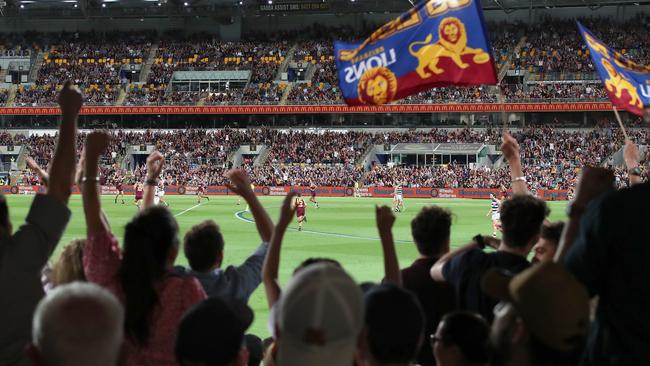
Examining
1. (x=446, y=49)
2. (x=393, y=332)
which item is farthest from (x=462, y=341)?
(x=446, y=49)

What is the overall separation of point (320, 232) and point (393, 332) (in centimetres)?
2893

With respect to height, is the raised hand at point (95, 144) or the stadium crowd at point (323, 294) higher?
the raised hand at point (95, 144)

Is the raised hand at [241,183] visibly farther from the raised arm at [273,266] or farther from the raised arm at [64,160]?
the raised arm at [64,160]

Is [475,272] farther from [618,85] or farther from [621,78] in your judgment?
[621,78]

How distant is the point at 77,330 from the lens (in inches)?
111

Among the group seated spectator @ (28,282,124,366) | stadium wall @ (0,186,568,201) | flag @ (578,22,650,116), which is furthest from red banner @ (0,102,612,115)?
seated spectator @ (28,282,124,366)

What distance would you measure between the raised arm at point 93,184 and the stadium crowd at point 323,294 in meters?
0.01

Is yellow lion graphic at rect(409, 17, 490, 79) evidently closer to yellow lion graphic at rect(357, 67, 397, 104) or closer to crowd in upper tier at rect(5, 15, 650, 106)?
yellow lion graphic at rect(357, 67, 397, 104)

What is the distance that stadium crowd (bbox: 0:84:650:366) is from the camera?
9.58 feet

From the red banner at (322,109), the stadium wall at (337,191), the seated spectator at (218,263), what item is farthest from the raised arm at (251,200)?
the red banner at (322,109)

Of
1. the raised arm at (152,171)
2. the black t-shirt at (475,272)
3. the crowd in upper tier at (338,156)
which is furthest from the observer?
the crowd in upper tier at (338,156)

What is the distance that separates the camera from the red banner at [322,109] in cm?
7512

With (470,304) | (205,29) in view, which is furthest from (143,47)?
(470,304)

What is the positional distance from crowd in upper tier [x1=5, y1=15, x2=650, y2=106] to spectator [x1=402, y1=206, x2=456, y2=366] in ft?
236
